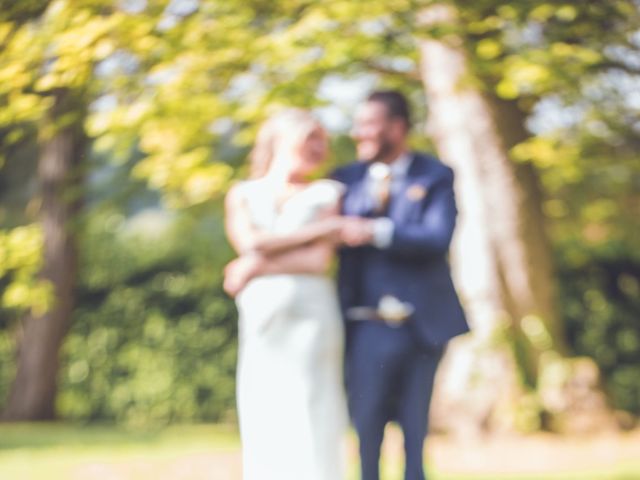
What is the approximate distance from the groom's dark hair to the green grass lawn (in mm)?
4422

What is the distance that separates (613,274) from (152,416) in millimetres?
5745

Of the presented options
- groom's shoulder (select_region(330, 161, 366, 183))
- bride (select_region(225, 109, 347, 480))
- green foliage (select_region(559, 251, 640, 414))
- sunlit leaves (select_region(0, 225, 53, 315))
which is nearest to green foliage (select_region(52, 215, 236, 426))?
green foliage (select_region(559, 251, 640, 414))

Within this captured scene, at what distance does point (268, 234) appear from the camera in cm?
439

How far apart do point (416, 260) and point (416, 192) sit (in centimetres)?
27

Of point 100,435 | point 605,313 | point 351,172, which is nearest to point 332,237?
point 351,172

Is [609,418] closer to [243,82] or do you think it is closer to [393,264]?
[243,82]

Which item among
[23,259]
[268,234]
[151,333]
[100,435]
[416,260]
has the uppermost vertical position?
[268,234]

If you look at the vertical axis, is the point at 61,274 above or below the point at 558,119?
below

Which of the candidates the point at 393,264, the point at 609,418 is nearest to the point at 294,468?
the point at 393,264

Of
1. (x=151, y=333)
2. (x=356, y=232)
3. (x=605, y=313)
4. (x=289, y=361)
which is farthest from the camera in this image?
(x=151, y=333)

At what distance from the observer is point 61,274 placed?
13.7 metres

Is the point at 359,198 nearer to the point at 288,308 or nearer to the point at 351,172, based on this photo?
the point at 351,172

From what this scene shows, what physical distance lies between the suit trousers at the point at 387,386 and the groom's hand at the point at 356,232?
358 millimetres

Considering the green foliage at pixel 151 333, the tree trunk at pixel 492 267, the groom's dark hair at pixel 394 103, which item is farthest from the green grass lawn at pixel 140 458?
the groom's dark hair at pixel 394 103
